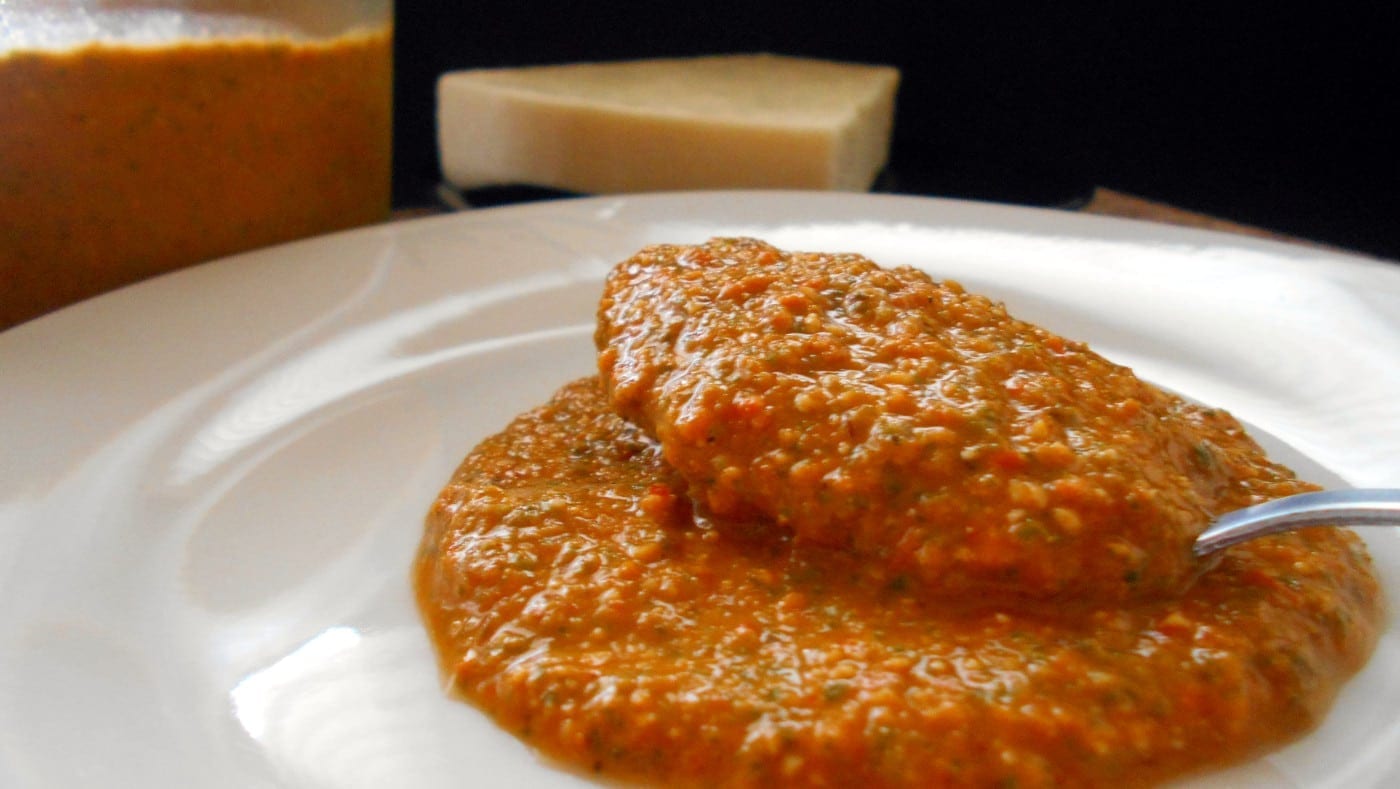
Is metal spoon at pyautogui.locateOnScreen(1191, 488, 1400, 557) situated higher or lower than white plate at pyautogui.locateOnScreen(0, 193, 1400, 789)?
higher

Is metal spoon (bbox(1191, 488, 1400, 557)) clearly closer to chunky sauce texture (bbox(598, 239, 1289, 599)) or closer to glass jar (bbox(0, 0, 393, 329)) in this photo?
chunky sauce texture (bbox(598, 239, 1289, 599))

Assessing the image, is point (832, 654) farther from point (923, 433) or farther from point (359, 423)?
point (359, 423)

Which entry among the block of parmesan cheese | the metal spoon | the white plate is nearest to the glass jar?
the white plate

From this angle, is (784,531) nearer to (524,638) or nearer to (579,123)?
(524,638)

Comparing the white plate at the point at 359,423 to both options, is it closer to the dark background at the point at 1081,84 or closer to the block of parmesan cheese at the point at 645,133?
the block of parmesan cheese at the point at 645,133

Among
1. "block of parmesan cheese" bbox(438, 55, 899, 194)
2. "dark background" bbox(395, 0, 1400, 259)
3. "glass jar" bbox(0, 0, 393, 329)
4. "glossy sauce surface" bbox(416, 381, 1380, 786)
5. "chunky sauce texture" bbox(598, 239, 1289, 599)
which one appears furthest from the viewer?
"dark background" bbox(395, 0, 1400, 259)

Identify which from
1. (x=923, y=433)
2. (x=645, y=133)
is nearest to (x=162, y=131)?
(x=645, y=133)

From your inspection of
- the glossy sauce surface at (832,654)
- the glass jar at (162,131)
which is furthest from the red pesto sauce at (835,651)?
the glass jar at (162,131)
